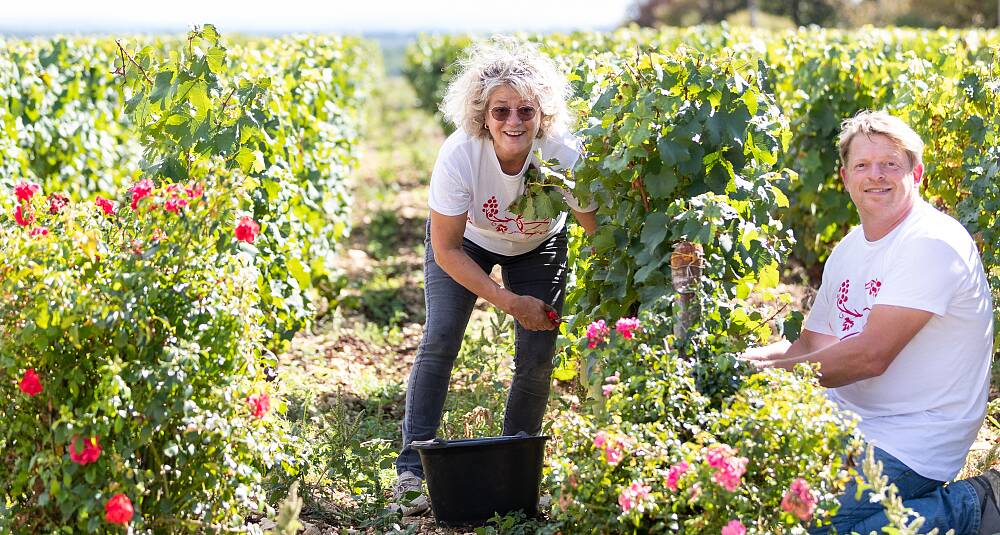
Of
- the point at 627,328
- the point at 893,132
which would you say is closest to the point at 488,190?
the point at 627,328

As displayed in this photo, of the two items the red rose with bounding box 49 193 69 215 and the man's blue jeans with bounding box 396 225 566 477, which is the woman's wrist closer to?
the man's blue jeans with bounding box 396 225 566 477

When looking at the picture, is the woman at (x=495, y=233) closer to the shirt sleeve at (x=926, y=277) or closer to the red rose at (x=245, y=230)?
the red rose at (x=245, y=230)

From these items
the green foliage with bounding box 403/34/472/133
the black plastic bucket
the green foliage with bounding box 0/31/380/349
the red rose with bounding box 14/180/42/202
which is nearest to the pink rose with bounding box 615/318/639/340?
the black plastic bucket

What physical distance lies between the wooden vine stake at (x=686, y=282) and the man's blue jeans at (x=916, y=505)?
635 mm

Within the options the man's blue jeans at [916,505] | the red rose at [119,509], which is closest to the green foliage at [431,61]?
the man's blue jeans at [916,505]

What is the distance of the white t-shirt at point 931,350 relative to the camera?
307 centimetres

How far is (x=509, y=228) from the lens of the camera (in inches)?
151

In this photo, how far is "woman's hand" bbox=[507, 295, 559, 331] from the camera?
3.66 meters

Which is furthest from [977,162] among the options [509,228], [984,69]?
[509,228]

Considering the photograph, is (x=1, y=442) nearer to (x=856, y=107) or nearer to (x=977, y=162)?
(x=977, y=162)

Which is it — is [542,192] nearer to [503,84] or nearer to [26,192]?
[503,84]

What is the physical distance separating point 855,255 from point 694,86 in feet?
2.30

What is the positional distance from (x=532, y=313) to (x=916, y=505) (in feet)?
4.23

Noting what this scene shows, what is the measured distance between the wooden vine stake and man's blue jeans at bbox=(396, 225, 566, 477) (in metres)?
0.86
